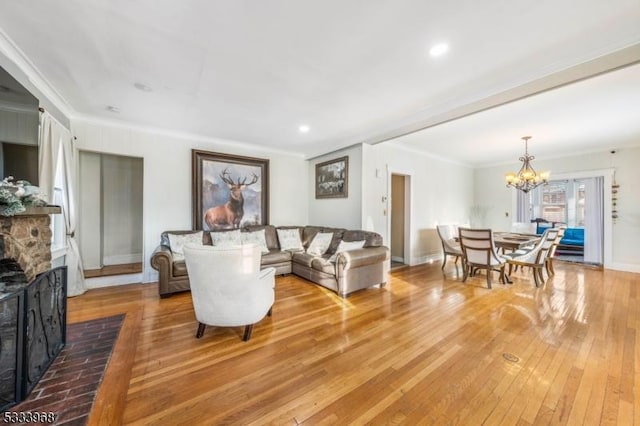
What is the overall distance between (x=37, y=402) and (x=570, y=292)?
234 inches

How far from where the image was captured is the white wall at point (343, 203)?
4.63m

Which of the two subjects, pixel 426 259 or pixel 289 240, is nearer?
pixel 289 240

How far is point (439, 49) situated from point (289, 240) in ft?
12.5

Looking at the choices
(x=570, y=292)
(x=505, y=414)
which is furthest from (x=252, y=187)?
(x=570, y=292)

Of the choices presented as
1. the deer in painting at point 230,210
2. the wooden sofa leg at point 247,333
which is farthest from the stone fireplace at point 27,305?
the deer in painting at point 230,210

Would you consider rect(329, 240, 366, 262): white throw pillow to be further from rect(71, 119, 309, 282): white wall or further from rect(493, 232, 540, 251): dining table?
rect(71, 119, 309, 282): white wall

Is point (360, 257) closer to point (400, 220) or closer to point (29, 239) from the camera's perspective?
point (400, 220)

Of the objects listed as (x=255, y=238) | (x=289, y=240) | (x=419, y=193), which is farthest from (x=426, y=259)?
(x=255, y=238)

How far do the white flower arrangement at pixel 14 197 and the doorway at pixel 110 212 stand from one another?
9.59ft

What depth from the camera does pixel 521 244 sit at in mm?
4215

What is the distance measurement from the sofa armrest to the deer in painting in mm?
2435

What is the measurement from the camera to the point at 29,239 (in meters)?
1.90

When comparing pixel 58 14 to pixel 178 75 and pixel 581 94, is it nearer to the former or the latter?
pixel 178 75

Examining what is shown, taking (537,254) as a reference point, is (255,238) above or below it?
above
